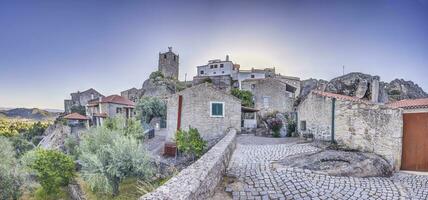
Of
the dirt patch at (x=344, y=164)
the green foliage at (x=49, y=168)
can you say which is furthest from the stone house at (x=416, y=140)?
the green foliage at (x=49, y=168)

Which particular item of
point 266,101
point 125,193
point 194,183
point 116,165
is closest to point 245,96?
point 266,101

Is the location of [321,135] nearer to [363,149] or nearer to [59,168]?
[363,149]

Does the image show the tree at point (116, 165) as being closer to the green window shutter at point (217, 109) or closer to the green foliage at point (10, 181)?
the green foliage at point (10, 181)

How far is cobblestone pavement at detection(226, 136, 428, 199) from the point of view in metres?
5.00

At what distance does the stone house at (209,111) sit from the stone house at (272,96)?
15.1 metres

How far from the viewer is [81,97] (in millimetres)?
48625

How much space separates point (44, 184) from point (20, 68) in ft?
47.6

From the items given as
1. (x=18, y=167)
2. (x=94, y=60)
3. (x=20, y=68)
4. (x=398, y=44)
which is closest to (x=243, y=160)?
(x=398, y=44)

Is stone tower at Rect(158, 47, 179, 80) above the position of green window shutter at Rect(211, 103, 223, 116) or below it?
above

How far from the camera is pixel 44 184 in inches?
535

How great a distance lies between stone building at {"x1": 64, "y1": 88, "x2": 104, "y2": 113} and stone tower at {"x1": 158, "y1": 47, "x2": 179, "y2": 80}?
54.3 feet

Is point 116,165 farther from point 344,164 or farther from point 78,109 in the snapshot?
point 78,109

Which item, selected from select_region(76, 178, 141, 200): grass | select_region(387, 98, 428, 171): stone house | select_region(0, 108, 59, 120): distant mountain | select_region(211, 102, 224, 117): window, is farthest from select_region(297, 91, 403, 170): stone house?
select_region(0, 108, 59, 120): distant mountain

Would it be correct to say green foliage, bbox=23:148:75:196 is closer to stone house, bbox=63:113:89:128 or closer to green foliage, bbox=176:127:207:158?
green foliage, bbox=176:127:207:158
